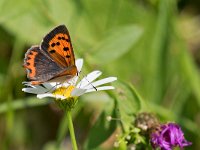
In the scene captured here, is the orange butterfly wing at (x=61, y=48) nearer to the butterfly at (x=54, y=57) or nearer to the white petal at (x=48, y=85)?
the butterfly at (x=54, y=57)

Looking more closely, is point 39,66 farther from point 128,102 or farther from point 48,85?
point 128,102

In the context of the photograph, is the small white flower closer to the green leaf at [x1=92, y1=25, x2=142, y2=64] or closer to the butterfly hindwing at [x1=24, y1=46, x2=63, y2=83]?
the butterfly hindwing at [x1=24, y1=46, x2=63, y2=83]

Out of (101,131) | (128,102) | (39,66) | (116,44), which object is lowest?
(101,131)

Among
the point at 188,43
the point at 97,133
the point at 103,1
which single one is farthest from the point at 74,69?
the point at 188,43

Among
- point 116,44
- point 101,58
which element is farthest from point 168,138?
point 116,44

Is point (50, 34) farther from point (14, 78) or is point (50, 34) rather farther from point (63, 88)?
point (14, 78)

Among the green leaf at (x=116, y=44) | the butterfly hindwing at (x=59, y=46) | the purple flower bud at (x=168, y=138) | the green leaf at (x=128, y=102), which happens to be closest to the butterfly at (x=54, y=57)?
the butterfly hindwing at (x=59, y=46)

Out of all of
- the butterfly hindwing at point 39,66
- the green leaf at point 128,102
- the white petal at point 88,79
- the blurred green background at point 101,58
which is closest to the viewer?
the butterfly hindwing at point 39,66
